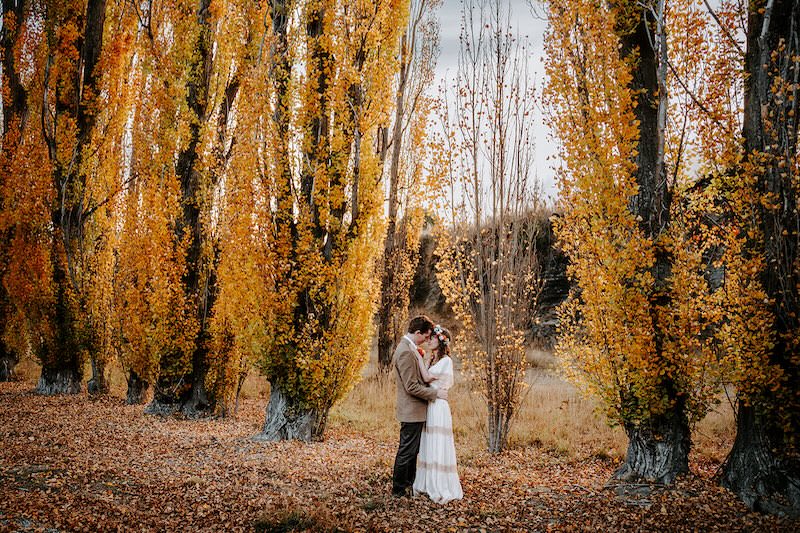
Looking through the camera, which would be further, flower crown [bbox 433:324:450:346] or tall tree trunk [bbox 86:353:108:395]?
tall tree trunk [bbox 86:353:108:395]

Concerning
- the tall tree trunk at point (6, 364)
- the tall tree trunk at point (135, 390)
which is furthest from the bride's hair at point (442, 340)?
the tall tree trunk at point (6, 364)

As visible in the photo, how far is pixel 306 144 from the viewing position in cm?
845

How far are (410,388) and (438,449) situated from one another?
2.45ft

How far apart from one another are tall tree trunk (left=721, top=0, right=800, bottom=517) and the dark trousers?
3.20m

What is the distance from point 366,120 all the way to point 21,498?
21.4ft

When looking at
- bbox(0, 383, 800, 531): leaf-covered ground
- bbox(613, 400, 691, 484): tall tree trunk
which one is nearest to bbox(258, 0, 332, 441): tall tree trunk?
bbox(0, 383, 800, 531): leaf-covered ground

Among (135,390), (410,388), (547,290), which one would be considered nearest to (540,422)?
(410,388)

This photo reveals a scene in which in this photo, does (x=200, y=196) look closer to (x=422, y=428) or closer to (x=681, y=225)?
(x=422, y=428)

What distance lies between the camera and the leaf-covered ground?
186 inches

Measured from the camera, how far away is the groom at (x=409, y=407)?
568 cm

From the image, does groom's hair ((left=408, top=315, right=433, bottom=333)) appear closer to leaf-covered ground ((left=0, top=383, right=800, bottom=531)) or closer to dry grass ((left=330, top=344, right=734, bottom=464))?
leaf-covered ground ((left=0, top=383, right=800, bottom=531))

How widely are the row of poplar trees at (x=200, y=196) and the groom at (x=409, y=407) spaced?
2.71 metres

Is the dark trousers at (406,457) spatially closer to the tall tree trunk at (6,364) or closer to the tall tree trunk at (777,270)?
the tall tree trunk at (777,270)

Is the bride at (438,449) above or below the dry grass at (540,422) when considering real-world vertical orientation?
above
